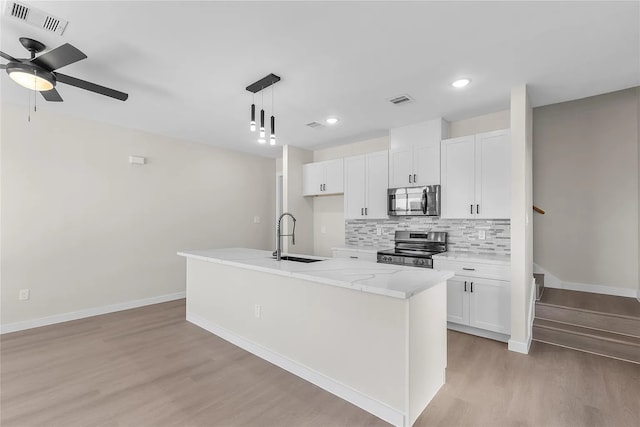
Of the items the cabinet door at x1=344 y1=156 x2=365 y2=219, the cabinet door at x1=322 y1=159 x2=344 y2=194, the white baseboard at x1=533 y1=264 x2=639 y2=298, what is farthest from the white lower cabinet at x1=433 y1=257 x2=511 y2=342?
the cabinet door at x1=322 y1=159 x2=344 y2=194

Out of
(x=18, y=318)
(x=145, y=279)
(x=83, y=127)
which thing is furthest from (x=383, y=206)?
(x=18, y=318)

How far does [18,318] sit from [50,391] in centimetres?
192

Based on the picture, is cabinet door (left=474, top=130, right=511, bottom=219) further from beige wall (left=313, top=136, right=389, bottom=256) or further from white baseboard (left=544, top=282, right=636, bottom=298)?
beige wall (left=313, top=136, right=389, bottom=256)

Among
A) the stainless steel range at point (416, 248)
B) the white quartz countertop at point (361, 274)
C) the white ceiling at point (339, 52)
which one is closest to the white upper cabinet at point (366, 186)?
the stainless steel range at point (416, 248)

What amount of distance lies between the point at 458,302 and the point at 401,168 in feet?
6.19

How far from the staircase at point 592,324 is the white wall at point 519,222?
458 mm

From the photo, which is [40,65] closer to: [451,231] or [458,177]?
[458,177]

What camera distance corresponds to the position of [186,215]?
498 cm

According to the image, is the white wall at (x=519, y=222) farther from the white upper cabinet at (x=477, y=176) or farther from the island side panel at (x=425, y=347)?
the island side panel at (x=425, y=347)

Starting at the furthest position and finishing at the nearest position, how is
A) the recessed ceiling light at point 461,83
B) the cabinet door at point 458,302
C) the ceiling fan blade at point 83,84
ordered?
1. the cabinet door at point 458,302
2. the recessed ceiling light at point 461,83
3. the ceiling fan blade at point 83,84

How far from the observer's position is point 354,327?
2.10 metres

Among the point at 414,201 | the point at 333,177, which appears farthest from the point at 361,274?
the point at 333,177

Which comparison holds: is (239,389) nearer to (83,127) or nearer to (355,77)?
(355,77)

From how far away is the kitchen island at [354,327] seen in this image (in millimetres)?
1883
